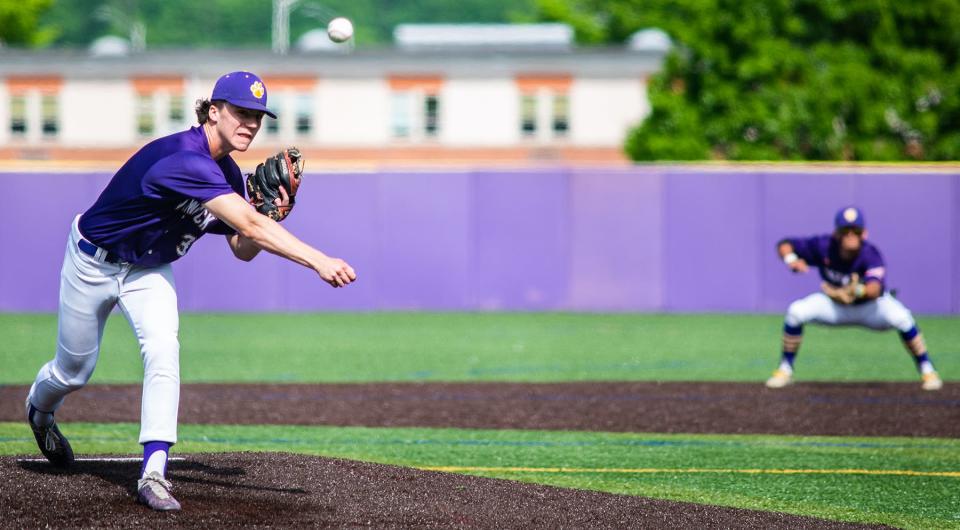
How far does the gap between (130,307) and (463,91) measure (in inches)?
1512

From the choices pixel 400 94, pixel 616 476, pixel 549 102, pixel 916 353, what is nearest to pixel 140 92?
pixel 400 94

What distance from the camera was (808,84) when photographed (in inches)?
1134

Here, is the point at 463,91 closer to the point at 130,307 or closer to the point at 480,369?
the point at 480,369

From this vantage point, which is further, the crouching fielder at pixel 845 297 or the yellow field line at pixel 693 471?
the crouching fielder at pixel 845 297

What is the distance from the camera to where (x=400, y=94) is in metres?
44.0

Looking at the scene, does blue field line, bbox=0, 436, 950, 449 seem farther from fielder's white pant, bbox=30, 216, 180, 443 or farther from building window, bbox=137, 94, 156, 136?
building window, bbox=137, 94, 156, 136

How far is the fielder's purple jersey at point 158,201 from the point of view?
219 inches

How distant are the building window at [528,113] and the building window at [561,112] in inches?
25.7

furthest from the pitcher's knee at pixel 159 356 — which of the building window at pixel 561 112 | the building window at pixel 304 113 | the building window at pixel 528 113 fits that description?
the building window at pixel 304 113

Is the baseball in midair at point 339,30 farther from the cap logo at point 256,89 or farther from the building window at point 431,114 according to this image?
the building window at point 431,114

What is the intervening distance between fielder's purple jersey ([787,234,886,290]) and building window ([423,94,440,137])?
33122 mm

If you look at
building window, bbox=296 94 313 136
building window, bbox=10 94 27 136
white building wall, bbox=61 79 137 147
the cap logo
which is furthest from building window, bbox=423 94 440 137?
the cap logo

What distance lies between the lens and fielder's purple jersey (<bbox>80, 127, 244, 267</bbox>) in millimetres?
5555

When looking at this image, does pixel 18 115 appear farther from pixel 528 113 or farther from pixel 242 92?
pixel 242 92
